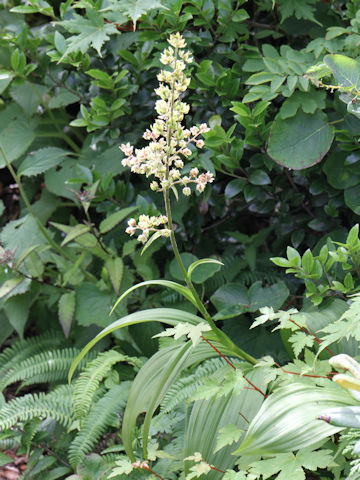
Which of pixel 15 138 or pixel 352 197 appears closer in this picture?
pixel 352 197

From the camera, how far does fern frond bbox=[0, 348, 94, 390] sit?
2.22 meters

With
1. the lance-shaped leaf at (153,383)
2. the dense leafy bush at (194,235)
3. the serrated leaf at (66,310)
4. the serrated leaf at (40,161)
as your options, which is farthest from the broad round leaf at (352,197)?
the serrated leaf at (40,161)

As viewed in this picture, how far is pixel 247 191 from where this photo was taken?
7.26ft

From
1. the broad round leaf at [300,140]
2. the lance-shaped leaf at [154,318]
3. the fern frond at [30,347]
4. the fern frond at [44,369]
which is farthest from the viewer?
the fern frond at [30,347]

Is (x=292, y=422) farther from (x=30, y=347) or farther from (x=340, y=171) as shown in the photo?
(x=30, y=347)

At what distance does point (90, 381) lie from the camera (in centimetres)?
191

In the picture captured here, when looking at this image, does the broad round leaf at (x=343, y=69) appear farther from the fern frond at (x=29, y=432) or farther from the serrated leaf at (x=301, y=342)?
the fern frond at (x=29, y=432)

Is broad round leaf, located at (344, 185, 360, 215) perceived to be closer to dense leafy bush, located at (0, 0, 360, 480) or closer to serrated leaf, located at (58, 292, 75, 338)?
dense leafy bush, located at (0, 0, 360, 480)

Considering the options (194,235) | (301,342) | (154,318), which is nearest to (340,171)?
(194,235)

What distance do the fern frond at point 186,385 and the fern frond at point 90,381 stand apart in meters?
0.24

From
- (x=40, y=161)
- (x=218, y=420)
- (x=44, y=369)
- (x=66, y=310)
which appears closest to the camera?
(x=218, y=420)

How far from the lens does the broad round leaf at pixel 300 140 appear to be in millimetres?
2008

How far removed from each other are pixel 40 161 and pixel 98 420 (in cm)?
134

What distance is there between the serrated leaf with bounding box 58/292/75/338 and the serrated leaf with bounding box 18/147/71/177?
2.16ft
